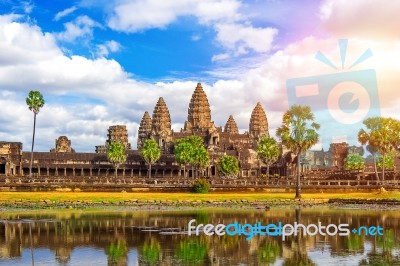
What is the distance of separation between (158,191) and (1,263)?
2356 inches

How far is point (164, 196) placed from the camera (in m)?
82.7

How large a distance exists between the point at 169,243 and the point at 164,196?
4529 cm

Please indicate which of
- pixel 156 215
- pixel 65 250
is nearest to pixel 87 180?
pixel 156 215

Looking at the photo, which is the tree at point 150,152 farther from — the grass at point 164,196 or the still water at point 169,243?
the still water at point 169,243

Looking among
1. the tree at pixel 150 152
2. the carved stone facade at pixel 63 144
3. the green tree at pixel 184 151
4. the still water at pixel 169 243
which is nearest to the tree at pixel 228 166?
the green tree at pixel 184 151

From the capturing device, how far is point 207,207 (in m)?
70.4

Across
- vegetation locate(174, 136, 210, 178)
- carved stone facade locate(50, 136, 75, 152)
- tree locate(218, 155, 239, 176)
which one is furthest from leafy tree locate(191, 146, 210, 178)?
carved stone facade locate(50, 136, 75, 152)

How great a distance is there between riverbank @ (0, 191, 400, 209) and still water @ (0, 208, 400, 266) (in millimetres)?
14994

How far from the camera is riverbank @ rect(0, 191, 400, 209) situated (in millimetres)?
71188

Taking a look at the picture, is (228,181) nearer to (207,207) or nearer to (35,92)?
(207,207)

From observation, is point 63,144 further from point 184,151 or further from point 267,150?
point 267,150

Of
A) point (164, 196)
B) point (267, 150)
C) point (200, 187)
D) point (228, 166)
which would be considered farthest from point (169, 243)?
point (228, 166)

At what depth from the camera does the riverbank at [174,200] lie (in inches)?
2803

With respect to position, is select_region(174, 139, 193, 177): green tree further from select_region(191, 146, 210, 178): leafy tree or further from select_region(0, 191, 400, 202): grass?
select_region(0, 191, 400, 202): grass
